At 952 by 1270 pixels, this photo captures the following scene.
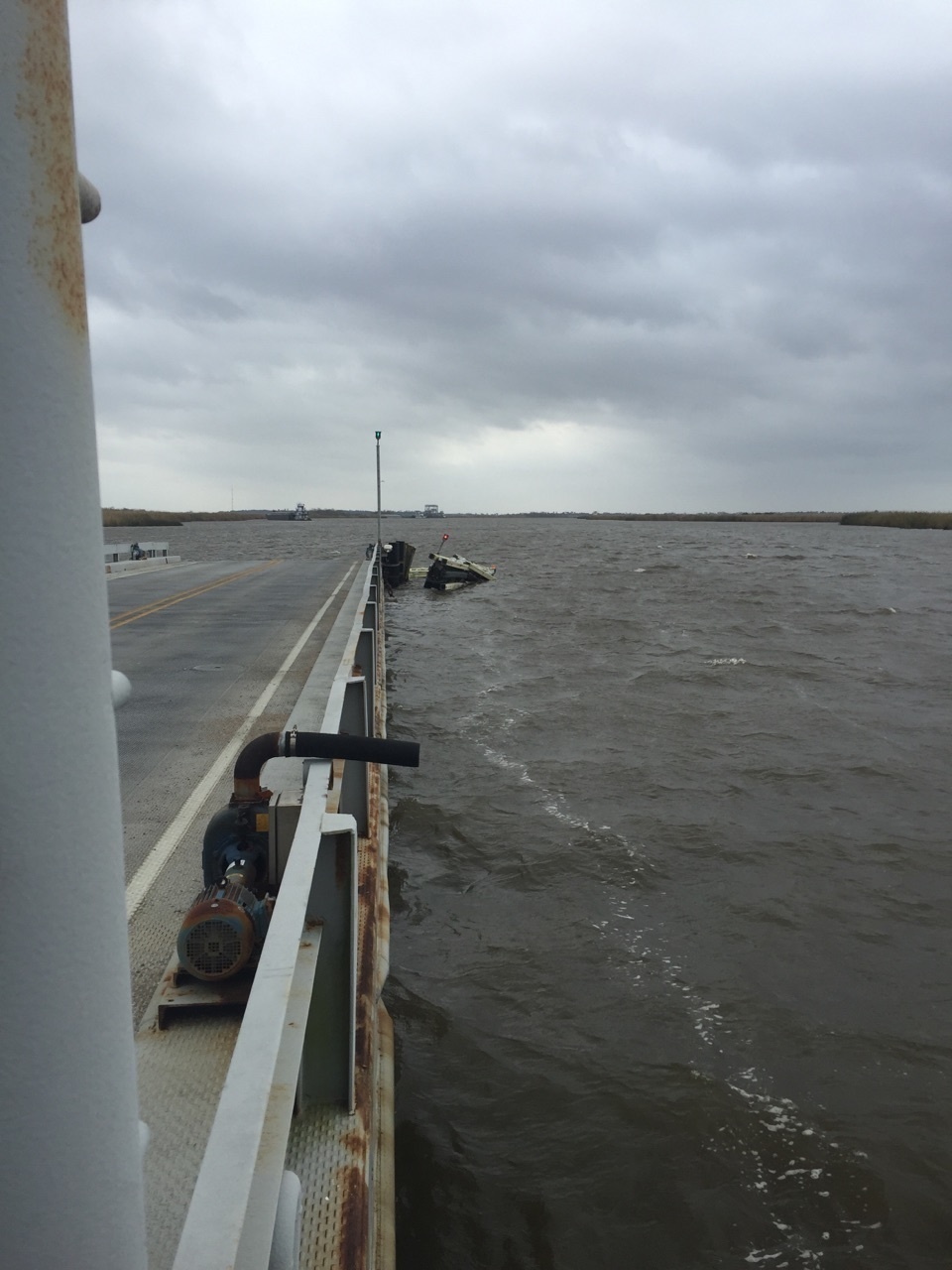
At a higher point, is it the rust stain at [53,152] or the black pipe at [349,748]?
the rust stain at [53,152]

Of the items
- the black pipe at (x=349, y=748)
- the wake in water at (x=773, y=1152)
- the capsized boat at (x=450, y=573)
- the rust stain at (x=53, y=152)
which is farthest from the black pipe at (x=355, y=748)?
the capsized boat at (x=450, y=573)

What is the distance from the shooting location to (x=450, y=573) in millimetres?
46312

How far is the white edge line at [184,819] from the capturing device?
5777 mm

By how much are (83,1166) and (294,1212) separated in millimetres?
1150

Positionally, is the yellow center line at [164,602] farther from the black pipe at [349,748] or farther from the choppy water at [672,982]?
the black pipe at [349,748]

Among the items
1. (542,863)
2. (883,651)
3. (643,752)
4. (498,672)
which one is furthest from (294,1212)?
(883,651)

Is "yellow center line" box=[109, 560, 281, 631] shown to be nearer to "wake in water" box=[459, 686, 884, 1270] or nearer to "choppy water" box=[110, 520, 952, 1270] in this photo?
"choppy water" box=[110, 520, 952, 1270]

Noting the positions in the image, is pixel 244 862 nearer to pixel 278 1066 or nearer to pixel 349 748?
pixel 349 748

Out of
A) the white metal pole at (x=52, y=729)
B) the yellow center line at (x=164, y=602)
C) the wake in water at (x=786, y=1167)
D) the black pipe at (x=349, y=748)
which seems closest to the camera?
the white metal pole at (x=52, y=729)

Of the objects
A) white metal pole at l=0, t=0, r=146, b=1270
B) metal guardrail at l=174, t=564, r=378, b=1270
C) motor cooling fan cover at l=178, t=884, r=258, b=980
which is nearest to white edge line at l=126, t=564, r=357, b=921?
motor cooling fan cover at l=178, t=884, r=258, b=980

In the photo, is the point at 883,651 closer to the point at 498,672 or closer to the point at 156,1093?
→ the point at 498,672

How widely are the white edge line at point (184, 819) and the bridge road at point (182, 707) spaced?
0.01m

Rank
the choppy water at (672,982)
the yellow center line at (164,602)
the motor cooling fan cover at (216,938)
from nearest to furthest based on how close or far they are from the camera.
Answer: the motor cooling fan cover at (216,938) → the choppy water at (672,982) → the yellow center line at (164,602)

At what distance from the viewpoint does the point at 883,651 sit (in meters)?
25.8
